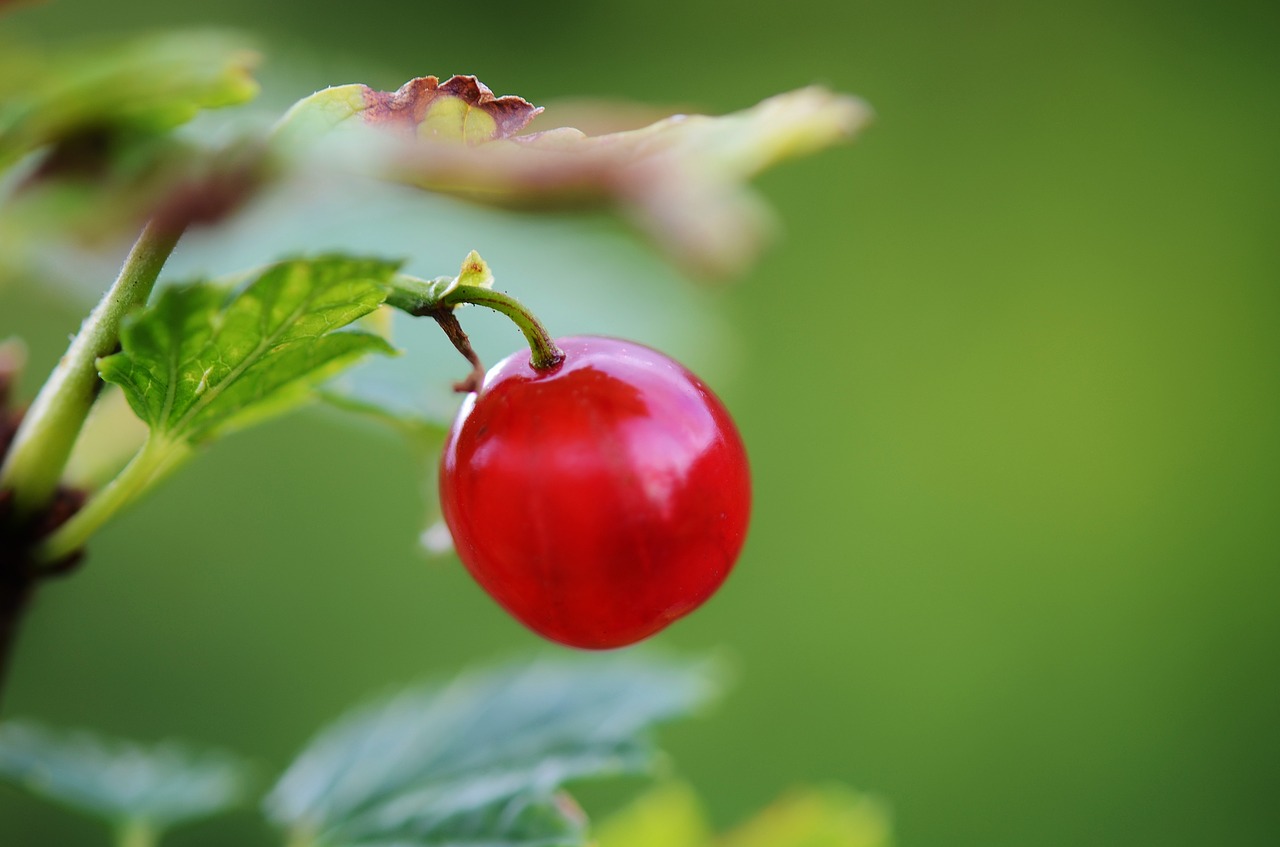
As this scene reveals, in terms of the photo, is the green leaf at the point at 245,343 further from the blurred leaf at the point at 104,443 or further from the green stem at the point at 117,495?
the blurred leaf at the point at 104,443

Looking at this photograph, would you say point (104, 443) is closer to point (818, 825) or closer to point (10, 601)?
point (10, 601)

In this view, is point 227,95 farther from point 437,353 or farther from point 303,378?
point 437,353

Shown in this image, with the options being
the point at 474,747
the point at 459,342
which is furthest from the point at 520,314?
the point at 474,747

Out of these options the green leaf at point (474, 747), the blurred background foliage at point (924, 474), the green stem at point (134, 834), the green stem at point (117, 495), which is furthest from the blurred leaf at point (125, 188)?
the blurred background foliage at point (924, 474)

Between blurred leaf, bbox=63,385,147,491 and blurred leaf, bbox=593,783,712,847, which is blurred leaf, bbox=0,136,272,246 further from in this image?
blurred leaf, bbox=593,783,712,847

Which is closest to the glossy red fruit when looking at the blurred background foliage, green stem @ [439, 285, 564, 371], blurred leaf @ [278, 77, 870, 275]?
green stem @ [439, 285, 564, 371]

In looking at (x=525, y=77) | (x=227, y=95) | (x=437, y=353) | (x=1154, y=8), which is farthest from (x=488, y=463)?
(x=1154, y=8)
